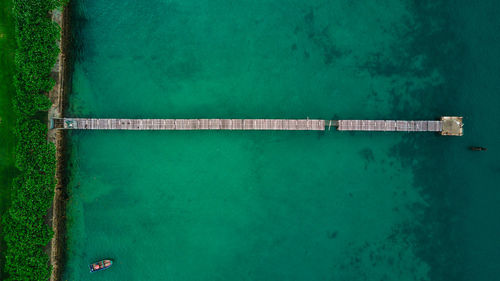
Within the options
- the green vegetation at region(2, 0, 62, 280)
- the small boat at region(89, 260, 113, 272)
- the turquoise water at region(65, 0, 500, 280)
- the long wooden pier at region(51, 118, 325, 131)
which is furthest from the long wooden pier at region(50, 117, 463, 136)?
the small boat at region(89, 260, 113, 272)

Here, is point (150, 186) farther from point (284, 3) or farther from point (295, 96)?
point (284, 3)

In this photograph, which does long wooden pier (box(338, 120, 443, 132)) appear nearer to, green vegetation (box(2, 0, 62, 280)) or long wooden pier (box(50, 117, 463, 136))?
long wooden pier (box(50, 117, 463, 136))

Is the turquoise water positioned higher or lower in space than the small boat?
higher

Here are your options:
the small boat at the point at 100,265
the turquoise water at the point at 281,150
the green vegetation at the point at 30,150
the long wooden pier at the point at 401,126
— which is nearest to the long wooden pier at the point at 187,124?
the turquoise water at the point at 281,150

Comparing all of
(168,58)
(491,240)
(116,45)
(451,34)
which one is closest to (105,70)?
(116,45)

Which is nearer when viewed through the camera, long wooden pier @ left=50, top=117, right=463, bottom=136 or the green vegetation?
the green vegetation

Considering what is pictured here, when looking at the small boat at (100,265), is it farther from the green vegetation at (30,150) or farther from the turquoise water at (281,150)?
the green vegetation at (30,150)
